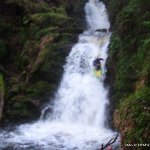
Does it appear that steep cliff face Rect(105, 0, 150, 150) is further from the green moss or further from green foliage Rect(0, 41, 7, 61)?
green foliage Rect(0, 41, 7, 61)

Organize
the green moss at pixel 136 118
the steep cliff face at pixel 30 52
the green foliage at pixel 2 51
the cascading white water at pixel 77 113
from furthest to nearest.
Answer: the green foliage at pixel 2 51 < the steep cliff face at pixel 30 52 < the cascading white water at pixel 77 113 < the green moss at pixel 136 118

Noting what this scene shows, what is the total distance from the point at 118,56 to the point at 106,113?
2301mm

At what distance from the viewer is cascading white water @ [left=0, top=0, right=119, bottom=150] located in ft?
41.0

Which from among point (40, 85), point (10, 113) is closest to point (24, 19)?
point (40, 85)

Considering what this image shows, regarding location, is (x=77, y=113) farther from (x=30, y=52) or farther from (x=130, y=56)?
(x=30, y=52)

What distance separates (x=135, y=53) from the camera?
45.3 ft

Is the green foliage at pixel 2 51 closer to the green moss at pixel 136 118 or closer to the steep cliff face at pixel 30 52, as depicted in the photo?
the steep cliff face at pixel 30 52

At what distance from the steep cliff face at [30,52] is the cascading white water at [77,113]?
574 millimetres

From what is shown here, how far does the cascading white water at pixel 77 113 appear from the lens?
12.5 metres

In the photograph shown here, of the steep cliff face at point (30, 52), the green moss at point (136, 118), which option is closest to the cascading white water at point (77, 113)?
the steep cliff face at point (30, 52)

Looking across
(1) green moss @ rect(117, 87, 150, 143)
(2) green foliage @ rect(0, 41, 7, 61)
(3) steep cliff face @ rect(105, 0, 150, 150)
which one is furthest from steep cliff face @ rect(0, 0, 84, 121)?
(1) green moss @ rect(117, 87, 150, 143)

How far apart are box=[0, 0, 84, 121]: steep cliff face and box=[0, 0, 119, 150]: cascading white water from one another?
574mm

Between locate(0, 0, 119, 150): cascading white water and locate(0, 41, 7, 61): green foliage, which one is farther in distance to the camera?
locate(0, 41, 7, 61): green foliage

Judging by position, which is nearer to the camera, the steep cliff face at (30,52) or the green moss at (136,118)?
the green moss at (136,118)
